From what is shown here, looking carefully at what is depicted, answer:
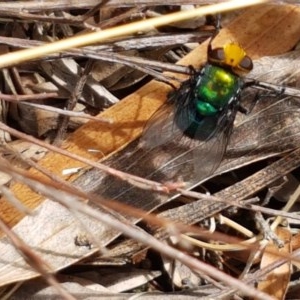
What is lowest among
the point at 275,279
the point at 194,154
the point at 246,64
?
the point at 275,279

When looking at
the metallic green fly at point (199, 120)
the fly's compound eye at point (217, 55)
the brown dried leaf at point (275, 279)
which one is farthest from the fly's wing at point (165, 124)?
the brown dried leaf at point (275, 279)

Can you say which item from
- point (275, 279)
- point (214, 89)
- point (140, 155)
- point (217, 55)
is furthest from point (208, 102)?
point (275, 279)

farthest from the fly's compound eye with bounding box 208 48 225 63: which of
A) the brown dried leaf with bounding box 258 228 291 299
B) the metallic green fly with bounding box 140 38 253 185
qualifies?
the brown dried leaf with bounding box 258 228 291 299

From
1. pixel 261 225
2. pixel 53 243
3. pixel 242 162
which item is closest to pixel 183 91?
pixel 242 162

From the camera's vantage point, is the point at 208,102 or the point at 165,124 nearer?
the point at 165,124

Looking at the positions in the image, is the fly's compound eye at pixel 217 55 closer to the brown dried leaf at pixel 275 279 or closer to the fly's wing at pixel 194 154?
the fly's wing at pixel 194 154

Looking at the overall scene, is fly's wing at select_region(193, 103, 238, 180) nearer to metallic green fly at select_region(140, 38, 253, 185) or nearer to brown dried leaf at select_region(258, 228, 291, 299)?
metallic green fly at select_region(140, 38, 253, 185)

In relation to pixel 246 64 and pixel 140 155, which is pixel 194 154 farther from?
pixel 246 64

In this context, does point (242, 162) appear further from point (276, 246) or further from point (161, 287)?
point (161, 287)
